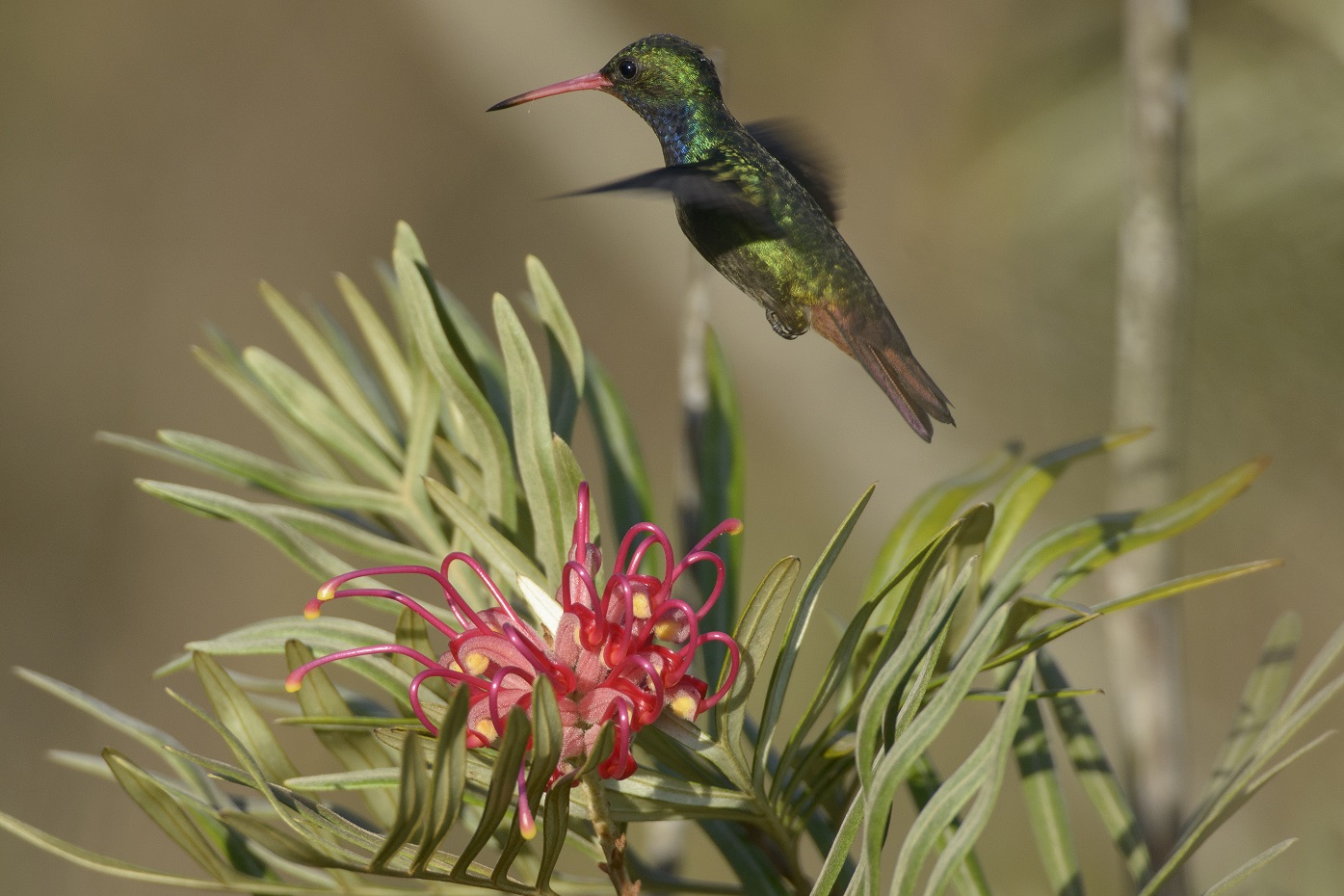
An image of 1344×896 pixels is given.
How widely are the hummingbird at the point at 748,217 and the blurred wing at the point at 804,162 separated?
2cm

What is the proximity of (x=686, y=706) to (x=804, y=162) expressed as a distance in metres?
0.27

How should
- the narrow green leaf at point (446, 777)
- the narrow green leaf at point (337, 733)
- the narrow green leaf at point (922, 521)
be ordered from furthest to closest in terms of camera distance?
the narrow green leaf at point (922, 521) < the narrow green leaf at point (337, 733) < the narrow green leaf at point (446, 777)

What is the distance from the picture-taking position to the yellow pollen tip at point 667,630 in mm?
383

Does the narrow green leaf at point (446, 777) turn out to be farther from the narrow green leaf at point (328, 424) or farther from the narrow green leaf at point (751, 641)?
the narrow green leaf at point (328, 424)

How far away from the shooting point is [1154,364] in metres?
0.52

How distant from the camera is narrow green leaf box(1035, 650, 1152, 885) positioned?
43cm

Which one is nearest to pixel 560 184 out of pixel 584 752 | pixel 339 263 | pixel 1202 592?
pixel 339 263

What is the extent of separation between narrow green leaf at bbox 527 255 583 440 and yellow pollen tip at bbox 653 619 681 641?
11 centimetres

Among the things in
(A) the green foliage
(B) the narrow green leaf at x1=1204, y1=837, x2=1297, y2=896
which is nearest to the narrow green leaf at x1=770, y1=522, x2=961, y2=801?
(A) the green foliage

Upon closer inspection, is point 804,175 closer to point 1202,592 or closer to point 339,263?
point 1202,592

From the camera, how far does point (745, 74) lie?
1.31m

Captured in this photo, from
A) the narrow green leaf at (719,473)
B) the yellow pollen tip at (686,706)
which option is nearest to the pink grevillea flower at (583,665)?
the yellow pollen tip at (686,706)

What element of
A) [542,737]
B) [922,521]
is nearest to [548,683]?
[542,737]

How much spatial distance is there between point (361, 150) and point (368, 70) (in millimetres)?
144
